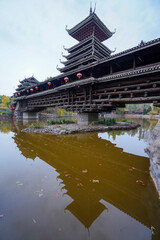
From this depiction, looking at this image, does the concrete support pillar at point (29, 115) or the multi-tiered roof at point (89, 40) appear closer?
the multi-tiered roof at point (89, 40)

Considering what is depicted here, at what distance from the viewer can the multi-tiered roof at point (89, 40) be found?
34.1 feet

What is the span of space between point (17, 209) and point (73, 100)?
34.2 feet

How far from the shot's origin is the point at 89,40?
10930 mm

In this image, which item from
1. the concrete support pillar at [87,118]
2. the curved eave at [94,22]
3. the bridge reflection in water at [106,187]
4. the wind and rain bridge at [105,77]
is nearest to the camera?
the bridge reflection in water at [106,187]

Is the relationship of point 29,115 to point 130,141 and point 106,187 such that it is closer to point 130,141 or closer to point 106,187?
point 130,141

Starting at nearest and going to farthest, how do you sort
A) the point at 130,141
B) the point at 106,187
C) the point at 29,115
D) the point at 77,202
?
1. the point at 77,202
2. the point at 106,187
3. the point at 130,141
4. the point at 29,115

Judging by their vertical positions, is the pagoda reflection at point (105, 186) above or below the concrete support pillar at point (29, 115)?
below

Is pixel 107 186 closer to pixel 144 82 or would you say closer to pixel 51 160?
pixel 51 160

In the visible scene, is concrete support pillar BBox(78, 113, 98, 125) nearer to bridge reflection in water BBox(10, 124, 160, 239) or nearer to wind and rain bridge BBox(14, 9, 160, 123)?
wind and rain bridge BBox(14, 9, 160, 123)

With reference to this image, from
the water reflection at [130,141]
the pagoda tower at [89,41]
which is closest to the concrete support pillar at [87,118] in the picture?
the water reflection at [130,141]

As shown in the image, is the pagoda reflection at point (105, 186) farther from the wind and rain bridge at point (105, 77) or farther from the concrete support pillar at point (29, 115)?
the concrete support pillar at point (29, 115)

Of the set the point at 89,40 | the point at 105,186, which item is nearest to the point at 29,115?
the point at 89,40

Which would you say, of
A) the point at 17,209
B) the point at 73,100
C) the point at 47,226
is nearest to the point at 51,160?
the point at 17,209

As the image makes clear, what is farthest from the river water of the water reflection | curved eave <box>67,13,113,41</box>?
curved eave <box>67,13,113,41</box>
